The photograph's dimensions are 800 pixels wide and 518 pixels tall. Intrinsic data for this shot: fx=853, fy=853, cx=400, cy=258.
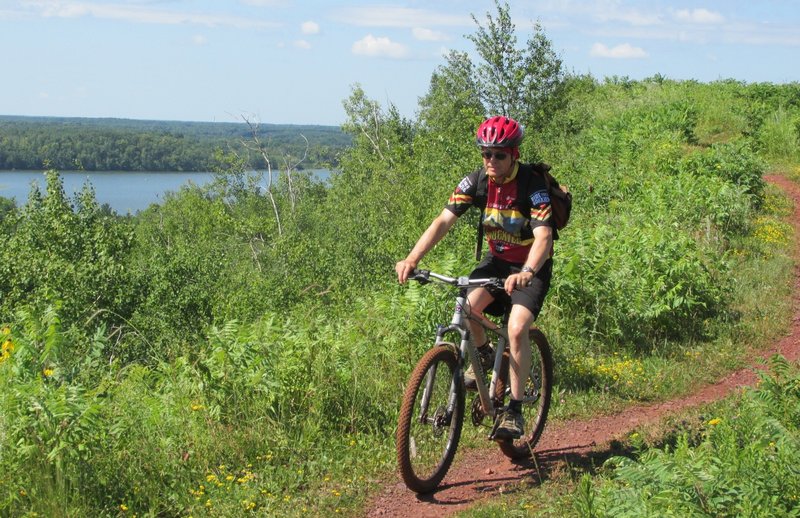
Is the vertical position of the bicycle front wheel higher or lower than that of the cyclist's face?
lower

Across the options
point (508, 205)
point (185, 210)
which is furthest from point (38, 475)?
point (185, 210)

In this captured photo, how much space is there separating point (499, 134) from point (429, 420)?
5.95 feet

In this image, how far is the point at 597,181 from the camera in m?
16.7

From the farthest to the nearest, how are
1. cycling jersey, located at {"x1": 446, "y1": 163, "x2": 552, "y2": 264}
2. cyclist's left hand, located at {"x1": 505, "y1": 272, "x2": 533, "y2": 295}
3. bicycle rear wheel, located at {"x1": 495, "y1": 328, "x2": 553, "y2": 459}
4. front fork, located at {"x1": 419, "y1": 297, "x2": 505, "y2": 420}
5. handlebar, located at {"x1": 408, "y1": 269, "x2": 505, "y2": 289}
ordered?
bicycle rear wheel, located at {"x1": 495, "y1": 328, "x2": 553, "y2": 459}
cycling jersey, located at {"x1": 446, "y1": 163, "x2": 552, "y2": 264}
front fork, located at {"x1": 419, "y1": 297, "x2": 505, "y2": 420}
handlebar, located at {"x1": 408, "y1": 269, "x2": 505, "y2": 289}
cyclist's left hand, located at {"x1": 505, "y1": 272, "x2": 533, "y2": 295}

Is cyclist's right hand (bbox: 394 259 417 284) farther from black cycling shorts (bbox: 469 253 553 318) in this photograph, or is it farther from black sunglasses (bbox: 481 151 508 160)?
black sunglasses (bbox: 481 151 508 160)

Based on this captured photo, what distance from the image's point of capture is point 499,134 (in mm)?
5215

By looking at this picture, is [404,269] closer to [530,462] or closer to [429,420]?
[429,420]

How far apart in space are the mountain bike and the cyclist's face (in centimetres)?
69

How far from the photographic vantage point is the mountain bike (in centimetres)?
512

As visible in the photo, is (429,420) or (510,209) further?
(510,209)

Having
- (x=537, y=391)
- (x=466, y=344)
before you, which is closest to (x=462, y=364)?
(x=466, y=344)

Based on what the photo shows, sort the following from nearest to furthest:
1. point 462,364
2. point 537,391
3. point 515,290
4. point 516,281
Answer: point 516,281 → point 515,290 → point 462,364 → point 537,391

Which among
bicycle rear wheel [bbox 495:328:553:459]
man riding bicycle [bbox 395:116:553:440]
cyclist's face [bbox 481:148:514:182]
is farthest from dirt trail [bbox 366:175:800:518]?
cyclist's face [bbox 481:148:514:182]

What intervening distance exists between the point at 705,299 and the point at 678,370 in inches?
65.0
